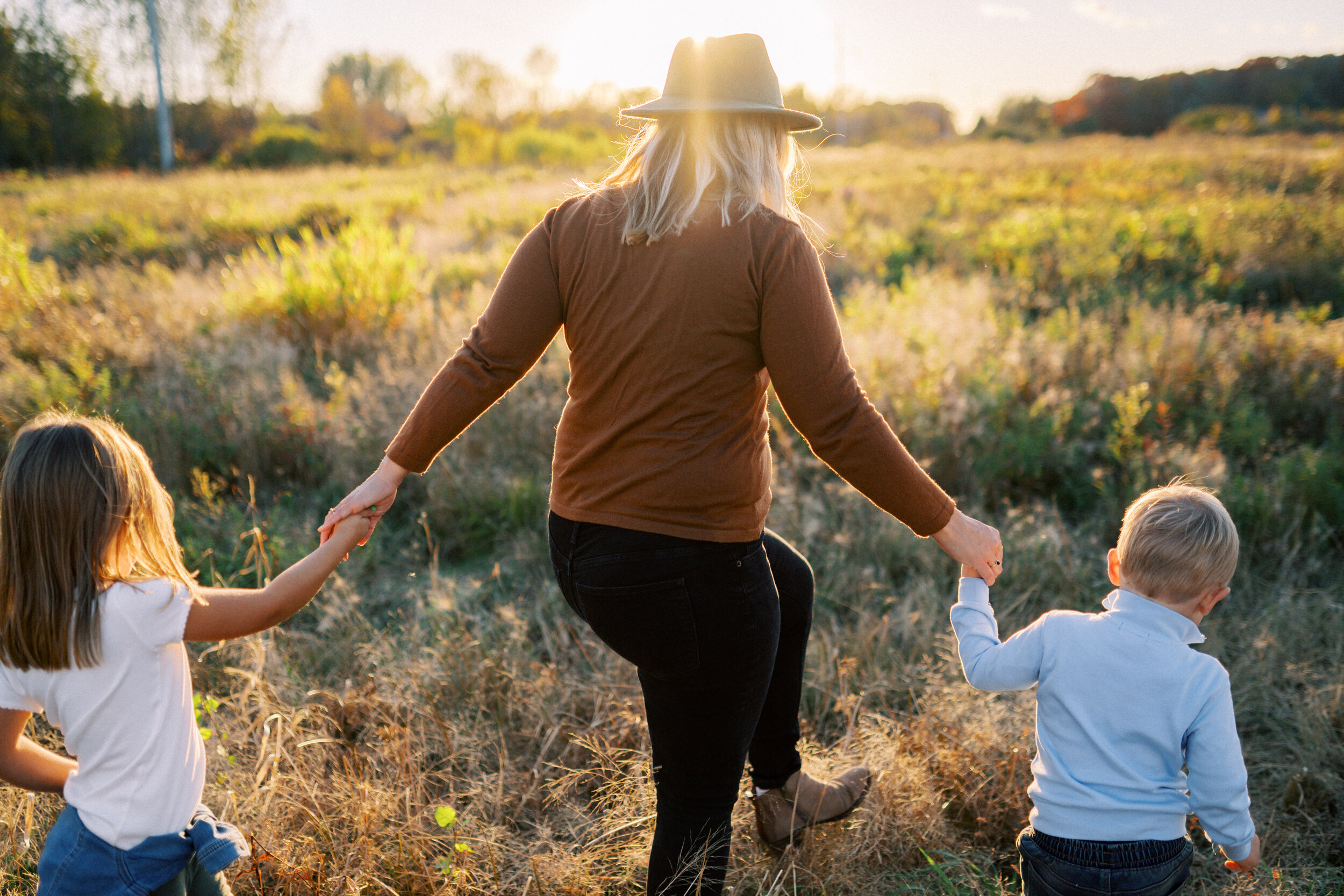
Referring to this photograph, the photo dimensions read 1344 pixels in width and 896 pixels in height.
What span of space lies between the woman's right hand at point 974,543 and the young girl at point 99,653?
1477mm

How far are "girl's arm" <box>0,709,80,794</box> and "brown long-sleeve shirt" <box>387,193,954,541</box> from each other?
1.12 metres

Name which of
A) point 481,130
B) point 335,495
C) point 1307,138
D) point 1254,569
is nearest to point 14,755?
point 335,495

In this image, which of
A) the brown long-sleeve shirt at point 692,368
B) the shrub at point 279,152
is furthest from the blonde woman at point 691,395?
the shrub at point 279,152

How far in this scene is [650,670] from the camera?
168cm

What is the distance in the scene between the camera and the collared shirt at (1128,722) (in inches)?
60.9

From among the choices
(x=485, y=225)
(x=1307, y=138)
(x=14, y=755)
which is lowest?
(x=14, y=755)

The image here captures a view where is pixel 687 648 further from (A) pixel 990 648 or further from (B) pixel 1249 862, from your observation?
(B) pixel 1249 862

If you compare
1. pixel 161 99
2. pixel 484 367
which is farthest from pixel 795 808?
pixel 161 99

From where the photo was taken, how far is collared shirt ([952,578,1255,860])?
155cm

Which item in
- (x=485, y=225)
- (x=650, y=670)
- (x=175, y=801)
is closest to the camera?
(x=175, y=801)

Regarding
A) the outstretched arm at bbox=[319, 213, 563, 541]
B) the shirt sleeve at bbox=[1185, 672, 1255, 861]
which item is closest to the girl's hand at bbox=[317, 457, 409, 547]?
the outstretched arm at bbox=[319, 213, 563, 541]

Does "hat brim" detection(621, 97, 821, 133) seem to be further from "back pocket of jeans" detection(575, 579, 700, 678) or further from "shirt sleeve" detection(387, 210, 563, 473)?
"back pocket of jeans" detection(575, 579, 700, 678)

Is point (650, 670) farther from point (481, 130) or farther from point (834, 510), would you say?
point (481, 130)

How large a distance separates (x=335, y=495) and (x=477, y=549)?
3.31 ft
